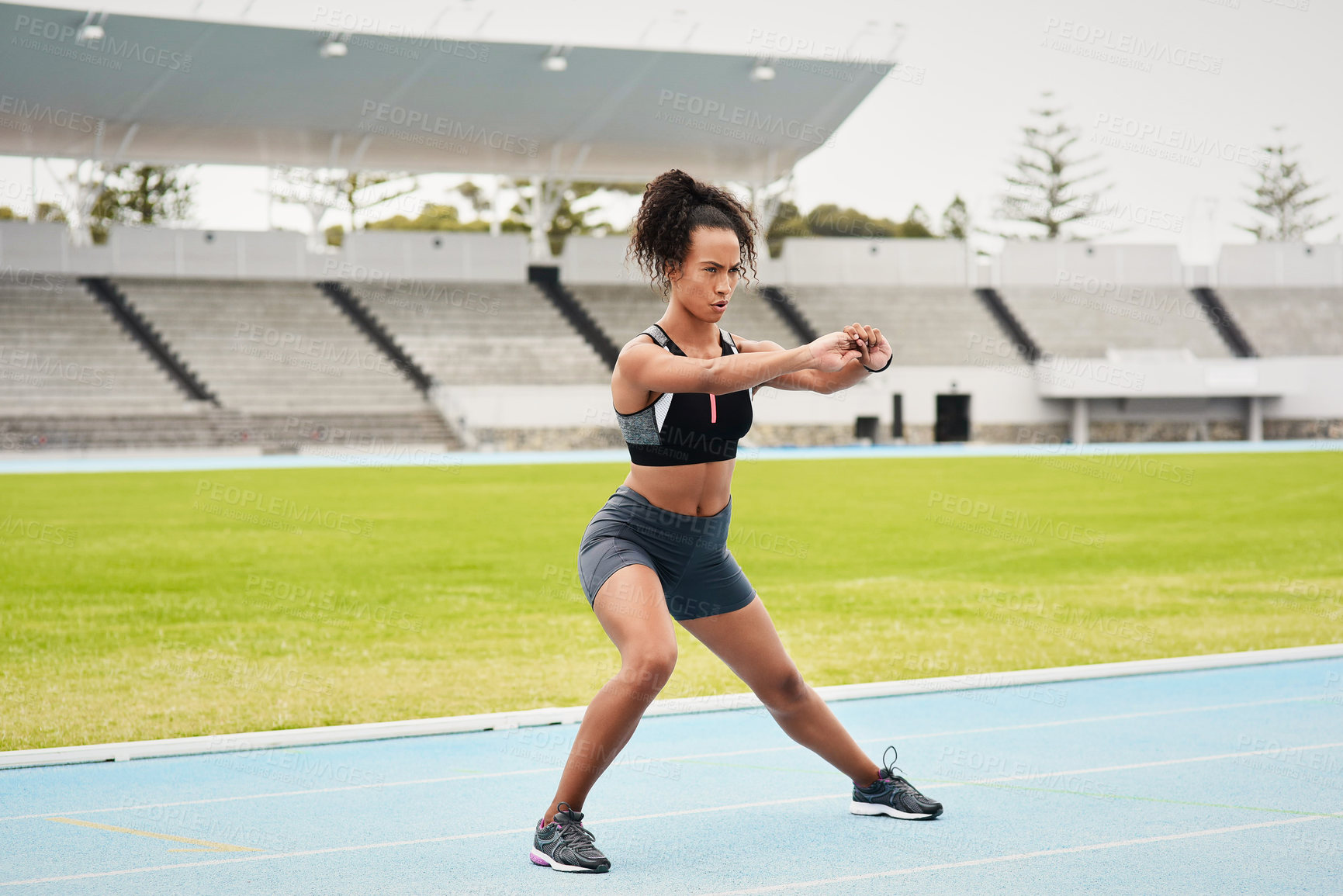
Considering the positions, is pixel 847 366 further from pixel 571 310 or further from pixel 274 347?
pixel 571 310

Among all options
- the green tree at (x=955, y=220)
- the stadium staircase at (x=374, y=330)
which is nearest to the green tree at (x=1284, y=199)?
the green tree at (x=955, y=220)

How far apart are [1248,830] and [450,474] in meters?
25.0

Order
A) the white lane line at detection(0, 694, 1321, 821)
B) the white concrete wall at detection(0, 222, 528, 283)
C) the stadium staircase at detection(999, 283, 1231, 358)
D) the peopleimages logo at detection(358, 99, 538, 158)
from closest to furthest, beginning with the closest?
1. the white lane line at detection(0, 694, 1321, 821)
2. the peopleimages logo at detection(358, 99, 538, 158)
3. the white concrete wall at detection(0, 222, 528, 283)
4. the stadium staircase at detection(999, 283, 1231, 358)

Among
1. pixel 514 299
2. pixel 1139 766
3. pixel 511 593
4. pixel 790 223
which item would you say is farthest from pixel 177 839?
pixel 790 223

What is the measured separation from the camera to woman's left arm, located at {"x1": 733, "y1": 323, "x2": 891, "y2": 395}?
152 inches

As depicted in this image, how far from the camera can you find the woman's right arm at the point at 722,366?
146 inches

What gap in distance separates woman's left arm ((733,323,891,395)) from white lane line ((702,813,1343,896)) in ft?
4.89

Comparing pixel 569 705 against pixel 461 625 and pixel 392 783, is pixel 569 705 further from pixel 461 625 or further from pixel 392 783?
pixel 461 625

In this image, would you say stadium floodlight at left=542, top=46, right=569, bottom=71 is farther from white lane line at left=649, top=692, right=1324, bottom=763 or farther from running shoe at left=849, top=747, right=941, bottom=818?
running shoe at left=849, top=747, right=941, bottom=818

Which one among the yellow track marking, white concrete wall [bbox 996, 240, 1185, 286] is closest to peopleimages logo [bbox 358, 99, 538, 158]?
white concrete wall [bbox 996, 240, 1185, 286]

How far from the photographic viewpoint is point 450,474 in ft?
93.3

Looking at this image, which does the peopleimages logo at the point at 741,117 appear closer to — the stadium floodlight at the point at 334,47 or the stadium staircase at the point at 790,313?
the stadium staircase at the point at 790,313

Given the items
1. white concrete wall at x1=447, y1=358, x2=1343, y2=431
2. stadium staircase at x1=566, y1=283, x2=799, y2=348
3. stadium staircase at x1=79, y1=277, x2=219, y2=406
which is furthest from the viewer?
stadium staircase at x1=566, y1=283, x2=799, y2=348

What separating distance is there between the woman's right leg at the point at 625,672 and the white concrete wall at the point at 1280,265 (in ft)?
187
